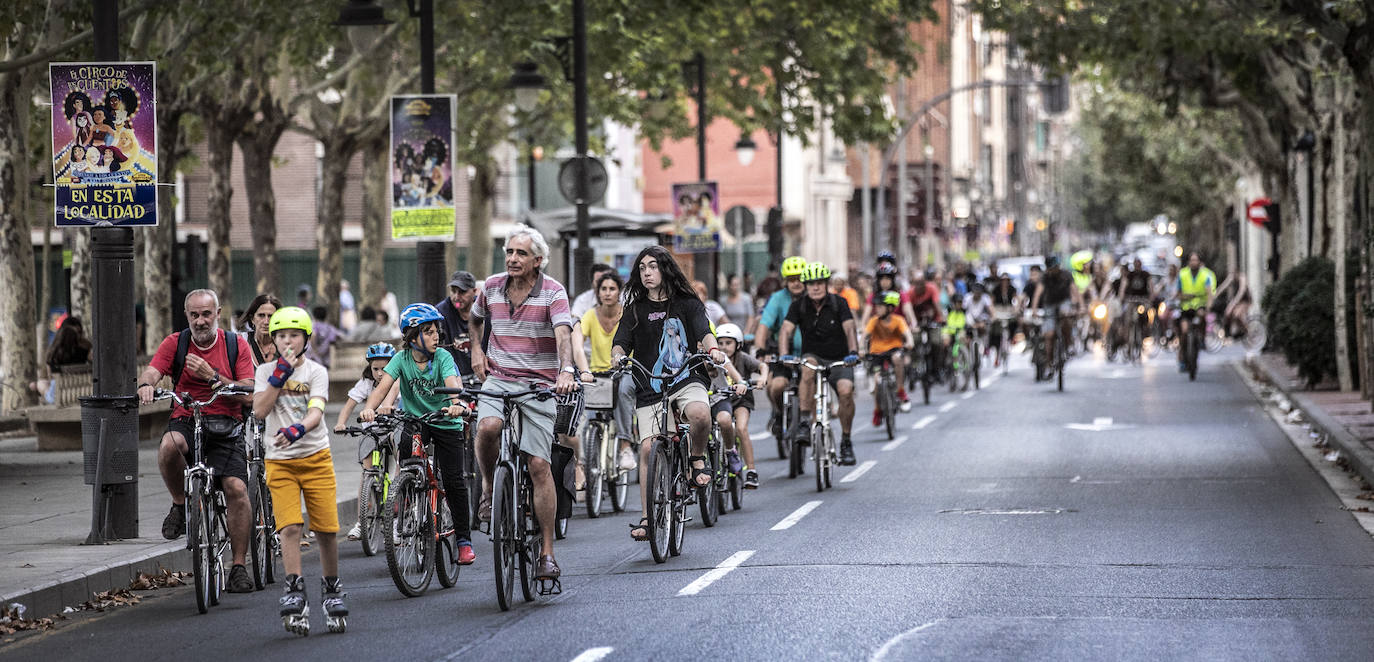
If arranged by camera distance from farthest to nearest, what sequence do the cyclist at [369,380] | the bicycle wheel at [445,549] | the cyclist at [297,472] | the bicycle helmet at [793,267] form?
1. the bicycle helmet at [793,267]
2. the cyclist at [369,380]
3. the bicycle wheel at [445,549]
4. the cyclist at [297,472]

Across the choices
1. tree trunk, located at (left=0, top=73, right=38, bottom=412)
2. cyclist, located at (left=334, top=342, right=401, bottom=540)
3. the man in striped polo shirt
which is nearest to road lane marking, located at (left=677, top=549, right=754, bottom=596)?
the man in striped polo shirt

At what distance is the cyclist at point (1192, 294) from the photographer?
30547mm

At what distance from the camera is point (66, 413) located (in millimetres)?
19328

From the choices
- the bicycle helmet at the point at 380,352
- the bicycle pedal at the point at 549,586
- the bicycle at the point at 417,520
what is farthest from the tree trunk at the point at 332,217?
the bicycle pedal at the point at 549,586

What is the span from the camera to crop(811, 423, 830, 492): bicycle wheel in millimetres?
15547

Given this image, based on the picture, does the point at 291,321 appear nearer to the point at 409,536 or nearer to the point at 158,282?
the point at 409,536

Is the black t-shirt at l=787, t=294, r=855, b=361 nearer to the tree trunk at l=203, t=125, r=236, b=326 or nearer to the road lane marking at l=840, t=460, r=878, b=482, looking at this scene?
the road lane marking at l=840, t=460, r=878, b=482

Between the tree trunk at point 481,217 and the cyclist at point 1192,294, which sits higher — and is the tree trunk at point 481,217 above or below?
above

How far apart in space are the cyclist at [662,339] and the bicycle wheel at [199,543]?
2808 mm

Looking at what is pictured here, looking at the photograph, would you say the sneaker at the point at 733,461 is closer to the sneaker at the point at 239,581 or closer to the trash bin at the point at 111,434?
the trash bin at the point at 111,434

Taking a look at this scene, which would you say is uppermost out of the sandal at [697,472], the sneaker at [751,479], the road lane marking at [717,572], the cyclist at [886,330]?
the cyclist at [886,330]

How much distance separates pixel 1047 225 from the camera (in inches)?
4793

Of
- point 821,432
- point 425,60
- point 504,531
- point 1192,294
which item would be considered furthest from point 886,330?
point 1192,294

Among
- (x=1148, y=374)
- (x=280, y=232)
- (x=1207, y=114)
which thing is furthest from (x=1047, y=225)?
(x=1148, y=374)
